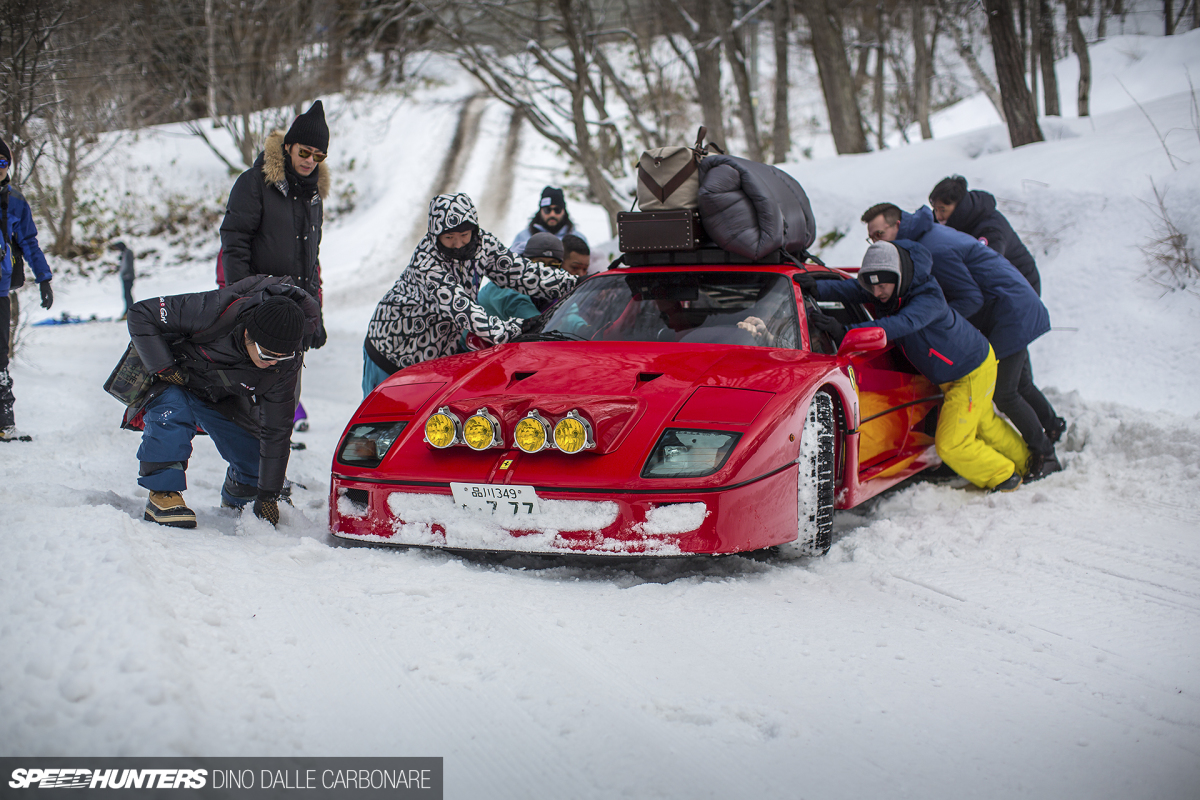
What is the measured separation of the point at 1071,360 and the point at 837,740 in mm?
5919

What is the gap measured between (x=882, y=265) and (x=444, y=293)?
7.20 ft

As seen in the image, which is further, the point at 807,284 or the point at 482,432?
the point at 807,284

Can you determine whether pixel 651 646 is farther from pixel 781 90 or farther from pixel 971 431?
pixel 781 90

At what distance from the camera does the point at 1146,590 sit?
3197 mm

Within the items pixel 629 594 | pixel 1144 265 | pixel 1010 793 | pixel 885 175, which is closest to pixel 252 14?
pixel 885 175

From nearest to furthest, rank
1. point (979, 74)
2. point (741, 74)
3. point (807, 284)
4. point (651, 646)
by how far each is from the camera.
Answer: point (651, 646) < point (807, 284) < point (741, 74) < point (979, 74)

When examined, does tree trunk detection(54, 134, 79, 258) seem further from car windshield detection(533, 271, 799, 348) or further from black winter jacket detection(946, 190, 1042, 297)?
black winter jacket detection(946, 190, 1042, 297)

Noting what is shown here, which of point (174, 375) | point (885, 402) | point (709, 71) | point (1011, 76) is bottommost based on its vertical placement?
point (885, 402)

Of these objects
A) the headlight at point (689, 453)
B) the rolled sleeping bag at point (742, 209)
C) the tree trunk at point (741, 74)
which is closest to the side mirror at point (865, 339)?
the rolled sleeping bag at point (742, 209)

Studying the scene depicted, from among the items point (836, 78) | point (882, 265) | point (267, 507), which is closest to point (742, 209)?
point (882, 265)

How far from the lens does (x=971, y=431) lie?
4.65 m

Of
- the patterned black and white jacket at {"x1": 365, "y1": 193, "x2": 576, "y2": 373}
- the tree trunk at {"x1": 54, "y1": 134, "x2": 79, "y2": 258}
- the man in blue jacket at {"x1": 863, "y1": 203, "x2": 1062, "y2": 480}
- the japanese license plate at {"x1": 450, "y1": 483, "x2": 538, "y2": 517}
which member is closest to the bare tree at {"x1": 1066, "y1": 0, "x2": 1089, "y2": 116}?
the man in blue jacket at {"x1": 863, "y1": 203, "x2": 1062, "y2": 480}

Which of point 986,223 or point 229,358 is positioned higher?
point 986,223

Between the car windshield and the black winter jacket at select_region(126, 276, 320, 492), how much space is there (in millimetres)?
1219
